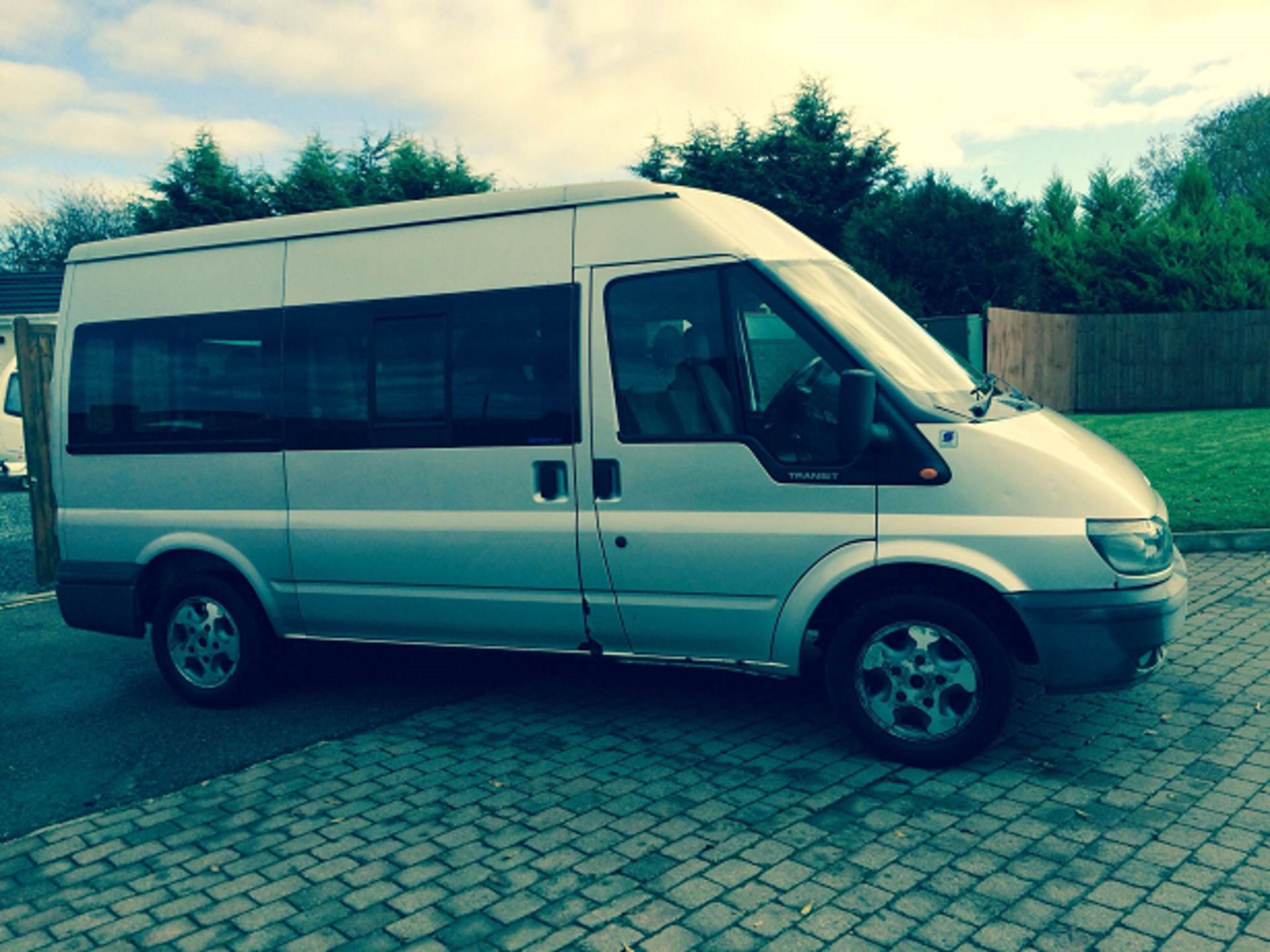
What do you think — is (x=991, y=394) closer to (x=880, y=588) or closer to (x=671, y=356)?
(x=880, y=588)

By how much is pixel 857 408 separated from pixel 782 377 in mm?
478

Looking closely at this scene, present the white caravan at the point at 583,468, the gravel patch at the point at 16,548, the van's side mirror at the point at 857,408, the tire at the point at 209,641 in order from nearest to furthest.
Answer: the van's side mirror at the point at 857,408, the white caravan at the point at 583,468, the tire at the point at 209,641, the gravel patch at the point at 16,548

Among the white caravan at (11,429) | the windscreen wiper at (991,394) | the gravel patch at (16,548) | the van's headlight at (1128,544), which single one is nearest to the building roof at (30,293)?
the white caravan at (11,429)

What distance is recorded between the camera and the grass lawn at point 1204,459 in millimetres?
9562

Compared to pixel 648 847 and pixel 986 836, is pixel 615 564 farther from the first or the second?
pixel 986 836

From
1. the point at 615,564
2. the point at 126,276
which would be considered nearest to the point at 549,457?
the point at 615,564

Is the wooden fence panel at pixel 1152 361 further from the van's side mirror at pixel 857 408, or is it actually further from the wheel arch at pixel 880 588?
the van's side mirror at pixel 857 408

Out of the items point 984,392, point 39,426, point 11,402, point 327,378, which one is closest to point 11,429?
point 11,402

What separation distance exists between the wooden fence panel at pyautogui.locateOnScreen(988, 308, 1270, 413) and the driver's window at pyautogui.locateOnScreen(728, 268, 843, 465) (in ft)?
52.8

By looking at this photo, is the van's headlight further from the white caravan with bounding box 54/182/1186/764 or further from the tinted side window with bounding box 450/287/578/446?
the tinted side window with bounding box 450/287/578/446

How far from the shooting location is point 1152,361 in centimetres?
2075

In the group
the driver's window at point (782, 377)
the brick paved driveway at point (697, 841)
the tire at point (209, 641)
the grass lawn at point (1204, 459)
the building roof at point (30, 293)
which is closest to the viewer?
the brick paved driveway at point (697, 841)

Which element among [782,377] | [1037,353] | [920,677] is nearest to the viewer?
[920,677]

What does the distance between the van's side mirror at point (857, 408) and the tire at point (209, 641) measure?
11.1 feet
